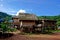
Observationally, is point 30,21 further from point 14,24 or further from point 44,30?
point 14,24

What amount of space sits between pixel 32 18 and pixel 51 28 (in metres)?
8.20

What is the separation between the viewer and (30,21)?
3334cm

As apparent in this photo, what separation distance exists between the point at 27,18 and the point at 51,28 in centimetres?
894

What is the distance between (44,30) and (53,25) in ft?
24.3

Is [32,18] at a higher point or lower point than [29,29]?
higher

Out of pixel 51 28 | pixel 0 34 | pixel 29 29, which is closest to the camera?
pixel 0 34

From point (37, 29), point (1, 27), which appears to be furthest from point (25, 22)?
point (1, 27)

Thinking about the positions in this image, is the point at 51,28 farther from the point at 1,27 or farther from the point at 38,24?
the point at 1,27

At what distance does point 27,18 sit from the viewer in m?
33.7

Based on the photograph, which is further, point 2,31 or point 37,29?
point 37,29

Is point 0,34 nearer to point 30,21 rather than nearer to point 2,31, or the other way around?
point 2,31

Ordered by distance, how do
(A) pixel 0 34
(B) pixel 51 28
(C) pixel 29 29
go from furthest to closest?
(B) pixel 51 28 → (C) pixel 29 29 → (A) pixel 0 34

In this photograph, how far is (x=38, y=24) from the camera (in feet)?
A: 110

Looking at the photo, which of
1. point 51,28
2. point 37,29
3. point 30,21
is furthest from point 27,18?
point 51,28
